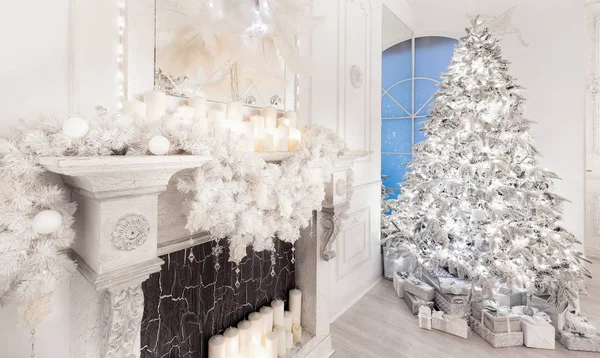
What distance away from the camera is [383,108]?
4602 millimetres

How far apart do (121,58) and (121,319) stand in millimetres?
1134

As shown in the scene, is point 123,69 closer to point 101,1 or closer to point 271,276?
point 101,1

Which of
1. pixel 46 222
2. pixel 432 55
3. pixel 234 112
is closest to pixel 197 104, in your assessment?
pixel 234 112

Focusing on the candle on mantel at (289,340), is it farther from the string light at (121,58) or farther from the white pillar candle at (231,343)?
the string light at (121,58)

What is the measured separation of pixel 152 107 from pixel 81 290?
84 centimetres

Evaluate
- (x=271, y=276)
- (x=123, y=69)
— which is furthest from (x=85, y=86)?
(x=271, y=276)

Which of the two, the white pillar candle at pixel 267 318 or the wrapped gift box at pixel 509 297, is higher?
the white pillar candle at pixel 267 318

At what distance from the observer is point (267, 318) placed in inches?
79.5

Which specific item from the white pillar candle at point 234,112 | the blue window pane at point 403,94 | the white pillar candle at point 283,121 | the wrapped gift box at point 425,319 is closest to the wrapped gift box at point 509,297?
the wrapped gift box at point 425,319

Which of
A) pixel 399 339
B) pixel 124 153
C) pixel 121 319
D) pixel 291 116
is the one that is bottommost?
pixel 399 339

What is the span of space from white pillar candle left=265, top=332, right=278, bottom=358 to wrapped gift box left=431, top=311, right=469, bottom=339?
5.24ft

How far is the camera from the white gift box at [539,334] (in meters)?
2.39

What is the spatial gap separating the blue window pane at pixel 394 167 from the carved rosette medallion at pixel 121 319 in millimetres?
3920

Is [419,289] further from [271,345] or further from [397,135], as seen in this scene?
[397,135]
